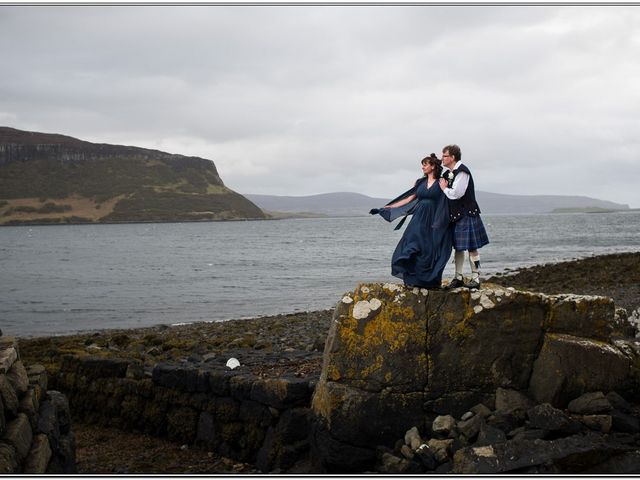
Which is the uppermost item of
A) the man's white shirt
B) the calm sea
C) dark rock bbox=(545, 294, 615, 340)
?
the man's white shirt

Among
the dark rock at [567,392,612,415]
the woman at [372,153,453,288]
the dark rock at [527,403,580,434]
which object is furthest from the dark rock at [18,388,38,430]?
the dark rock at [567,392,612,415]

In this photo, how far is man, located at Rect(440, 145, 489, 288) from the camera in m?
8.76

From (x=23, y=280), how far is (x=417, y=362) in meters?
44.6

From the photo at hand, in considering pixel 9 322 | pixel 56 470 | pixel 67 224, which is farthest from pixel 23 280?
pixel 67 224

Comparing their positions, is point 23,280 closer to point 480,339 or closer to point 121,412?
point 121,412

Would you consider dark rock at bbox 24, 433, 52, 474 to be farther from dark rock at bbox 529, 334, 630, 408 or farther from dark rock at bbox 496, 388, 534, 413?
dark rock at bbox 529, 334, 630, 408

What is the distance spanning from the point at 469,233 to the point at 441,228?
0.42 metres

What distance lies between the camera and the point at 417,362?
328 inches

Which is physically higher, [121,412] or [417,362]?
[417,362]

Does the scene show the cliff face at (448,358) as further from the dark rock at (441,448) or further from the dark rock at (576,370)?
the dark rock at (441,448)

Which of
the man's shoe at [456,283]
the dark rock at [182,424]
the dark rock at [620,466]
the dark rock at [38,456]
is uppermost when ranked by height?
the man's shoe at [456,283]

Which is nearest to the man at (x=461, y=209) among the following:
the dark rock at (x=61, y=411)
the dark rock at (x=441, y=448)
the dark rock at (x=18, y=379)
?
the dark rock at (x=441, y=448)

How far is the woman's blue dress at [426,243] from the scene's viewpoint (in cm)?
865

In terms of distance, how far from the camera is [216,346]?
1775cm
